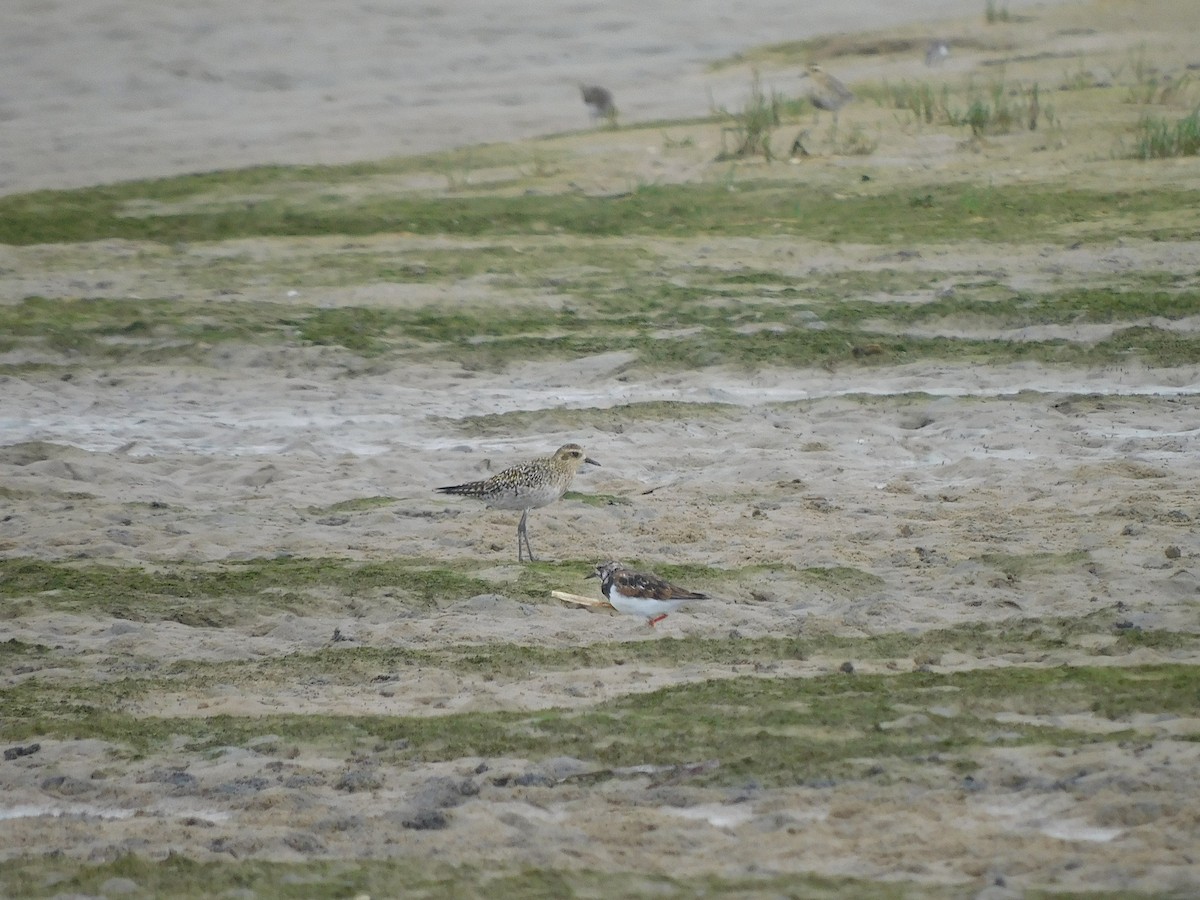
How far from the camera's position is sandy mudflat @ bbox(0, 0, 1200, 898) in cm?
→ 533

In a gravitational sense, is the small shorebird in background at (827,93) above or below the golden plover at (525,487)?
above

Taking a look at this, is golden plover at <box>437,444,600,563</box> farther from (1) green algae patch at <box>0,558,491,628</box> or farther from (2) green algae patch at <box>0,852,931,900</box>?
(2) green algae patch at <box>0,852,931,900</box>

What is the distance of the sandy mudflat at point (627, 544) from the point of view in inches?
210

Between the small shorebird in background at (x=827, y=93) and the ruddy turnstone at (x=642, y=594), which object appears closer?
the ruddy turnstone at (x=642, y=594)

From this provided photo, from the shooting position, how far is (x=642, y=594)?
739 centimetres

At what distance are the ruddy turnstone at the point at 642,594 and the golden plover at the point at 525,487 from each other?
1.12 meters

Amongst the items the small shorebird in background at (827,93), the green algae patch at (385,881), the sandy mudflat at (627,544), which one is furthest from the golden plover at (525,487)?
the small shorebird in background at (827,93)

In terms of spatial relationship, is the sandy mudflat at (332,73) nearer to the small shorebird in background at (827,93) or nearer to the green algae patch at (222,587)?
the small shorebird in background at (827,93)

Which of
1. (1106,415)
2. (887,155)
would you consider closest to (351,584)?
(1106,415)

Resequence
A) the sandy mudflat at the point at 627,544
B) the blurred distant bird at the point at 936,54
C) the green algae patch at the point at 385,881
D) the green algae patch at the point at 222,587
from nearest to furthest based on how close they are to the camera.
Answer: the green algae patch at the point at 385,881 < the sandy mudflat at the point at 627,544 < the green algae patch at the point at 222,587 < the blurred distant bird at the point at 936,54

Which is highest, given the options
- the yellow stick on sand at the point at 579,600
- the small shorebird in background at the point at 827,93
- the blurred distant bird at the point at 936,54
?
the blurred distant bird at the point at 936,54

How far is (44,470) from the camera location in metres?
10.1

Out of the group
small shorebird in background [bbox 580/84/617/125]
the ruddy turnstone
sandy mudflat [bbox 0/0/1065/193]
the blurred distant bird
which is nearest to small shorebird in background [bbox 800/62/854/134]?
sandy mudflat [bbox 0/0/1065/193]

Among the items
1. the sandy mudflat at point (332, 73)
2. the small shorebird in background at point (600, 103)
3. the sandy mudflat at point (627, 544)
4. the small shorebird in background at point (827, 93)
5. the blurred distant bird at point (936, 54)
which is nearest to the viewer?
the sandy mudflat at point (627, 544)
